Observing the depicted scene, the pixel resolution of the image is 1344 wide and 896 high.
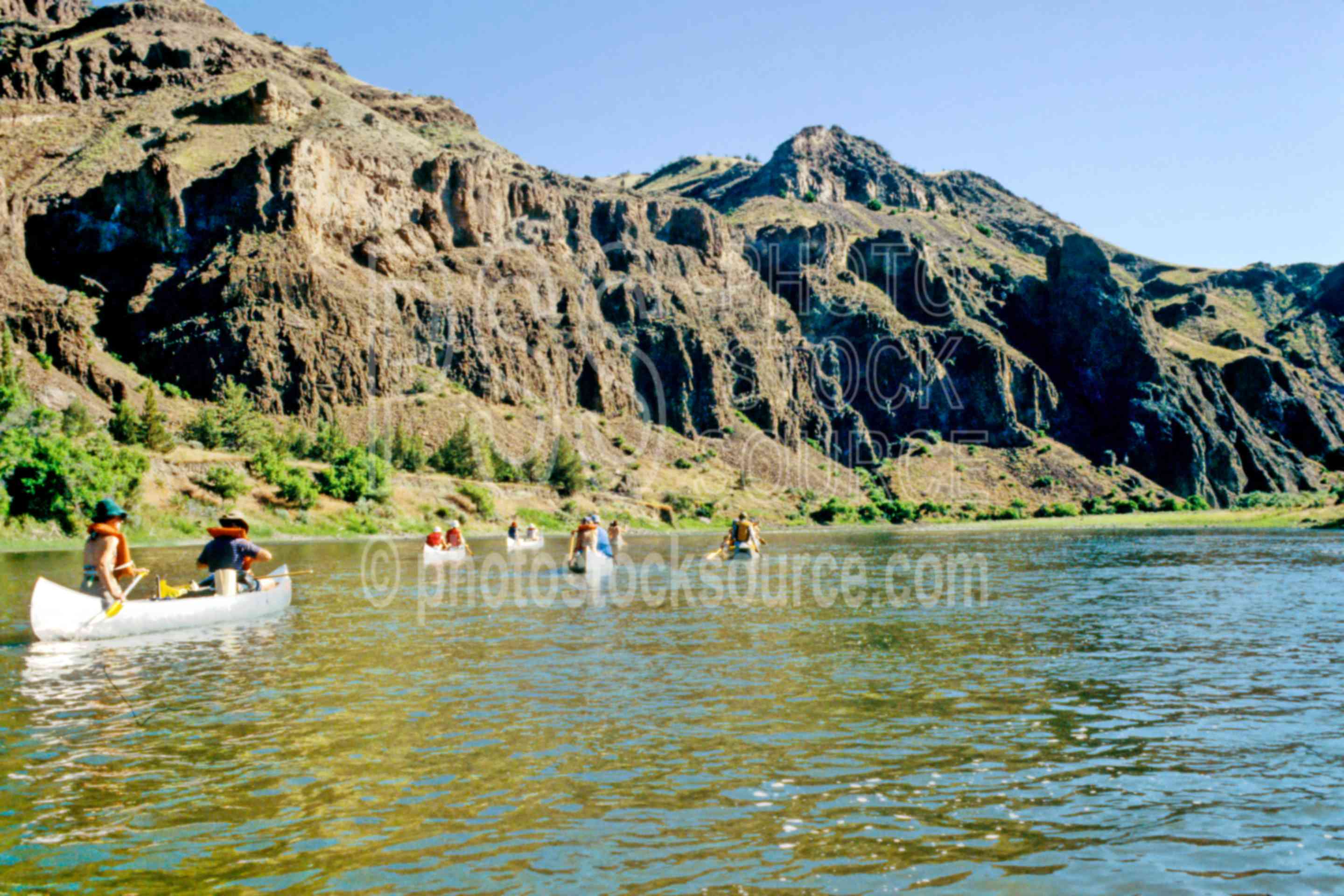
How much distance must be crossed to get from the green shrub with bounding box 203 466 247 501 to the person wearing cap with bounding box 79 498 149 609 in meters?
57.6

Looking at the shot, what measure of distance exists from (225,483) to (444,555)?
36326 millimetres

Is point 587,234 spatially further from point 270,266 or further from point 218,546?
point 218,546

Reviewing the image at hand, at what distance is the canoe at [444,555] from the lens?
4588cm

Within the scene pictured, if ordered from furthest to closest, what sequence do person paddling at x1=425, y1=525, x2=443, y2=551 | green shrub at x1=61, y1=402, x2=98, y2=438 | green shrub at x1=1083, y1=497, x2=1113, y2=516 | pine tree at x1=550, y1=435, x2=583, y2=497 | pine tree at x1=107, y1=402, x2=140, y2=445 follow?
green shrub at x1=1083, y1=497, x2=1113, y2=516 → pine tree at x1=550, y1=435, x2=583, y2=497 → pine tree at x1=107, y1=402, x2=140, y2=445 → green shrub at x1=61, y1=402, x2=98, y2=438 → person paddling at x1=425, y1=525, x2=443, y2=551

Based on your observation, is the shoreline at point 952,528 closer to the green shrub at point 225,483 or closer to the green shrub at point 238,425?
the green shrub at point 225,483

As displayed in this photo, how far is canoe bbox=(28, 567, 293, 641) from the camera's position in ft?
66.2

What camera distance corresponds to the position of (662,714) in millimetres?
14086

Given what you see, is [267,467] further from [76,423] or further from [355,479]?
[76,423]

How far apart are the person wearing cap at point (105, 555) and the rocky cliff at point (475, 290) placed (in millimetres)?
90566

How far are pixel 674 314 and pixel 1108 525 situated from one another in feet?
246

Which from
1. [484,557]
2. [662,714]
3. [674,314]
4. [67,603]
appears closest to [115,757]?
[662,714]

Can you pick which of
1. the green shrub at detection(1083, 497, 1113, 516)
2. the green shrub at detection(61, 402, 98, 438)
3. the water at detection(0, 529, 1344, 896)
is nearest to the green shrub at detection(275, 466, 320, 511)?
the green shrub at detection(61, 402, 98, 438)

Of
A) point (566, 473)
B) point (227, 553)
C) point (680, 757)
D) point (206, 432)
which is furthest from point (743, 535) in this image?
point (566, 473)

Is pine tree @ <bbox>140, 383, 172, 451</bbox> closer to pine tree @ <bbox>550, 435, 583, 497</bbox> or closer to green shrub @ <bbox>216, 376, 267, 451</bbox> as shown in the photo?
green shrub @ <bbox>216, 376, 267, 451</bbox>
